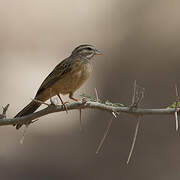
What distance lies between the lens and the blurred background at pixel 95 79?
12375 millimetres

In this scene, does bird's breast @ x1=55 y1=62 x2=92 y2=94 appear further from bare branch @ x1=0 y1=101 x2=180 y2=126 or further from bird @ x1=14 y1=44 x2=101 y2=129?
bare branch @ x1=0 y1=101 x2=180 y2=126

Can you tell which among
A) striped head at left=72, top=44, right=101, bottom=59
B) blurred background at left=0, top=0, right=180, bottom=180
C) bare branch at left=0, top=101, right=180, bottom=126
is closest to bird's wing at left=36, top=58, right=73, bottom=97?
striped head at left=72, top=44, right=101, bottom=59

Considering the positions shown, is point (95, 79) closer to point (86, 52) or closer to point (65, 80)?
point (86, 52)

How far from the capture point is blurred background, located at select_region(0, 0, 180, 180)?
1238 cm

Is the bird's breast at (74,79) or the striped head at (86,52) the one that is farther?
the striped head at (86,52)

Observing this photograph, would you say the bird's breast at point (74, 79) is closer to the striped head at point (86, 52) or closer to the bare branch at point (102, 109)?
the striped head at point (86, 52)

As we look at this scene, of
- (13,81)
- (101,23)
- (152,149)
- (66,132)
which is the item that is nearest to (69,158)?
(66,132)

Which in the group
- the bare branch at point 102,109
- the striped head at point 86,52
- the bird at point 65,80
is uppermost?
the striped head at point 86,52

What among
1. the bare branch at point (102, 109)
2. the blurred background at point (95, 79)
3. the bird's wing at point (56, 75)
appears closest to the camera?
the bare branch at point (102, 109)

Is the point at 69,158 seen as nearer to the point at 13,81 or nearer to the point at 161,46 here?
the point at 13,81

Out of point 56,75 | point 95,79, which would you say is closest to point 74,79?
point 56,75

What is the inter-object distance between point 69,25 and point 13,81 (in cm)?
352

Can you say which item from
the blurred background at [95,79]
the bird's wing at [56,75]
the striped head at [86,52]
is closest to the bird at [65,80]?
the bird's wing at [56,75]

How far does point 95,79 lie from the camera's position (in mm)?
15508
